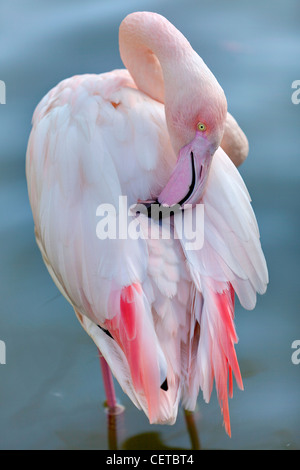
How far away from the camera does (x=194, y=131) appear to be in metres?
2.47

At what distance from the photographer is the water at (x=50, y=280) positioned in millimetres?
2990

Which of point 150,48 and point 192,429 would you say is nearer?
point 150,48

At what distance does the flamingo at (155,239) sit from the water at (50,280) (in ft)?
1.72

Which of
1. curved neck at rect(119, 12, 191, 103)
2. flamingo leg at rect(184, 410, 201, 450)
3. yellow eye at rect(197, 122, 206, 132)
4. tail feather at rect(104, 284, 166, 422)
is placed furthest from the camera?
flamingo leg at rect(184, 410, 201, 450)

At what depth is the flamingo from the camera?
7.85ft

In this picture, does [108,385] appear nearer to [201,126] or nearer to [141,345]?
[141,345]

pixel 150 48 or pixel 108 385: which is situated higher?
pixel 150 48

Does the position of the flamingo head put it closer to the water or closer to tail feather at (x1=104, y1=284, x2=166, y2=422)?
tail feather at (x1=104, y1=284, x2=166, y2=422)

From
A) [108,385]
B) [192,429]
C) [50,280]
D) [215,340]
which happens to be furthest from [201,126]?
[50,280]

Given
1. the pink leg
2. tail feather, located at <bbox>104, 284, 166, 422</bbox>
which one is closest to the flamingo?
tail feather, located at <bbox>104, 284, 166, 422</bbox>

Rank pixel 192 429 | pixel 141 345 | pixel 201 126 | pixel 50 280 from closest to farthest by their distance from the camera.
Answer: pixel 141 345
pixel 201 126
pixel 192 429
pixel 50 280

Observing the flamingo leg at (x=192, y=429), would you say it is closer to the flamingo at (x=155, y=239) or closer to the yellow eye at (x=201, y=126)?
the flamingo at (x=155, y=239)

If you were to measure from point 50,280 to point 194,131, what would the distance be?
137 cm

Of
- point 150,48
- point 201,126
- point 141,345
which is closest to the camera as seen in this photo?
point 141,345
